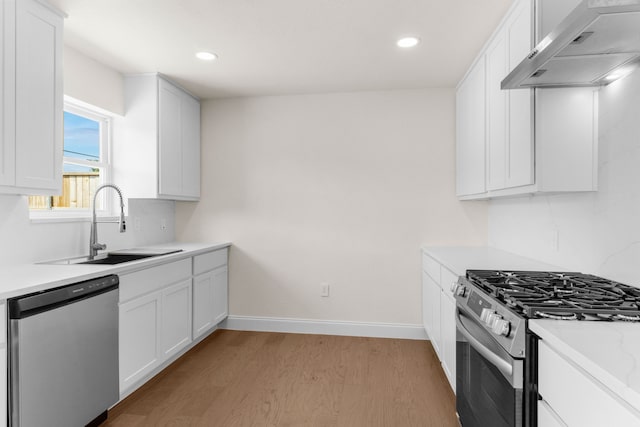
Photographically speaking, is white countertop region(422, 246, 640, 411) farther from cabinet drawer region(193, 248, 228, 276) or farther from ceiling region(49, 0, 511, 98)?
cabinet drawer region(193, 248, 228, 276)

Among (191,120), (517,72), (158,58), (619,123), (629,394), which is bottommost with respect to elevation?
(629,394)

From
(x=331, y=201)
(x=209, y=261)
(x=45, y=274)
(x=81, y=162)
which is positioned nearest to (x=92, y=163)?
(x=81, y=162)

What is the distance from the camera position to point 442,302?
2.67m

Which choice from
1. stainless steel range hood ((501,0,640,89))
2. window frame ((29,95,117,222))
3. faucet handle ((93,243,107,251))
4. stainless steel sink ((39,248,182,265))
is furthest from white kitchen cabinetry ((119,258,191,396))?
stainless steel range hood ((501,0,640,89))

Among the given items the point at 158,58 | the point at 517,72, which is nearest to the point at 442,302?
the point at 517,72

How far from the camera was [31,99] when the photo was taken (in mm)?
2115

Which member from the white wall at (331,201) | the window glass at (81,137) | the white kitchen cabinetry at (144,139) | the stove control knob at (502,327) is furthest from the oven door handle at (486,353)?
the window glass at (81,137)

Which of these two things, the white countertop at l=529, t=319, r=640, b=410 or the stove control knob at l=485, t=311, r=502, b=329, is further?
the stove control knob at l=485, t=311, r=502, b=329

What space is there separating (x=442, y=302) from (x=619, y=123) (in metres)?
1.48

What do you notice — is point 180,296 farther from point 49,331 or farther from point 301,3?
point 301,3

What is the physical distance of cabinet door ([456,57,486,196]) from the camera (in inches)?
108

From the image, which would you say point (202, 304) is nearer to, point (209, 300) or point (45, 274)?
point (209, 300)

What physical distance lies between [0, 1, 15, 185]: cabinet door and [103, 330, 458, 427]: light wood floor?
1555 millimetres

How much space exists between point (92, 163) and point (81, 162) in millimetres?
122
